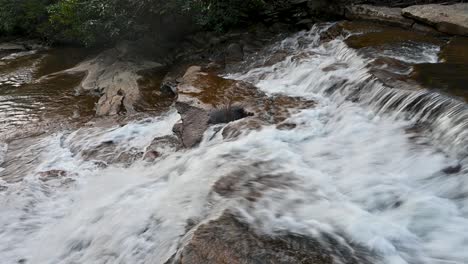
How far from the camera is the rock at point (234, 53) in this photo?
8.86m

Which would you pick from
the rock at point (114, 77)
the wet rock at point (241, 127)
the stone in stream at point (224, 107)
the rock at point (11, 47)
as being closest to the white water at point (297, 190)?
the wet rock at point (241, 127)

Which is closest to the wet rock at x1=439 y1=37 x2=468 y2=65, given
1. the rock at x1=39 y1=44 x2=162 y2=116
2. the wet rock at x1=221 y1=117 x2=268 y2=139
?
the wet rock at x1=221 y1=117 x2=268 y2=139

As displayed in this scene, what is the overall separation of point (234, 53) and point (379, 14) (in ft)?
10.1

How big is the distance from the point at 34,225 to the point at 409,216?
3.63 m

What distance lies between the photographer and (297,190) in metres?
3.74

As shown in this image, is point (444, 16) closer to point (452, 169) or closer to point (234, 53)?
point (234, 53)

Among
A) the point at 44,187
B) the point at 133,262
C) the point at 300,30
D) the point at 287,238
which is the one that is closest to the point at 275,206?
the point at 287,238

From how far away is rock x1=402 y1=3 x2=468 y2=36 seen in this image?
6.73 metres

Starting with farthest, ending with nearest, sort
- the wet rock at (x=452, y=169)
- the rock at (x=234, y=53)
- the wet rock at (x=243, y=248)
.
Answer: the rock at (x=234, y=53) < the wet rock at (x=452, y=169) < the wet rock at (x=243, y=248)

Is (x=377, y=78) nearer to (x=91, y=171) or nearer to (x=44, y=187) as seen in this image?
(x=91, y=171)

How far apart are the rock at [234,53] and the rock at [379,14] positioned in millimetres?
2482

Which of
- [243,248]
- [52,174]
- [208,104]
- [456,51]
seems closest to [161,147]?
[208,104]

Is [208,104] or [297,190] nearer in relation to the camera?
[297,190]

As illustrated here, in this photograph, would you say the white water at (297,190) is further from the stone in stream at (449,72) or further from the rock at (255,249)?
the stone in stream at (449,72)
